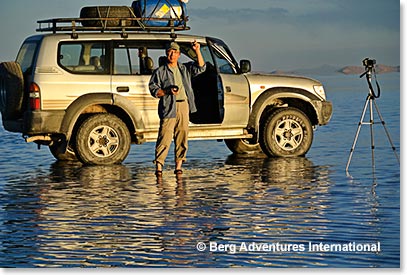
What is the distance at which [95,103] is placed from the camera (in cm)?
1734

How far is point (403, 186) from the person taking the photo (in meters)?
12.3

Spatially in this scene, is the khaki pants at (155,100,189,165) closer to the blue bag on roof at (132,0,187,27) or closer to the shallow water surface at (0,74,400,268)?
the shallow water surface at (0,74,400,268)

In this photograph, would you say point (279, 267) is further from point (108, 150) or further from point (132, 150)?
point (132, 150)

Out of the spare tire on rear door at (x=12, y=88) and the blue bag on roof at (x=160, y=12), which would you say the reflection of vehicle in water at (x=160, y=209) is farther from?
the blue bag on roof at (x=160, y=12)

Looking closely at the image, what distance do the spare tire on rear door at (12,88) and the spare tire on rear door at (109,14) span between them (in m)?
1.50

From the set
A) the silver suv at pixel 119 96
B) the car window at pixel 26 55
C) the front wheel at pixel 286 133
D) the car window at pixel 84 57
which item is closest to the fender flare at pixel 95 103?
the silver suv at pixel 119 96

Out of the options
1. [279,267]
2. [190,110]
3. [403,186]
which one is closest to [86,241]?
[279,267]

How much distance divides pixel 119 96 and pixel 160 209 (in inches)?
194

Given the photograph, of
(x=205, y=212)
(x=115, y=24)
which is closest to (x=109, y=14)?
(x=115, y=24)

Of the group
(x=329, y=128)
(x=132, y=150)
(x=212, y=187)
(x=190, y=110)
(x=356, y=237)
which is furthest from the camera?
(x=329, y=128)

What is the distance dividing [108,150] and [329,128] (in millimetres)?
7977

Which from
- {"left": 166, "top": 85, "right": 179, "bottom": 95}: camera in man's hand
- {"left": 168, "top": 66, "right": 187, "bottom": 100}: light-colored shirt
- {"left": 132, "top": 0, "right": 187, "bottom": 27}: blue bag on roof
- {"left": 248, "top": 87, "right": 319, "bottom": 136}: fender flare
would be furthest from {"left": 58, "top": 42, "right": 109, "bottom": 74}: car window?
{"left": 248, "top": 87, "right": 319, "bottom": 136}: fender flare

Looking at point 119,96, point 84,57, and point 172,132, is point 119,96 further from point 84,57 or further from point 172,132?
point 172,132

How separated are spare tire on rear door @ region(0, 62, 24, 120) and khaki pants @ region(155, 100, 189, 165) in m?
2.30
